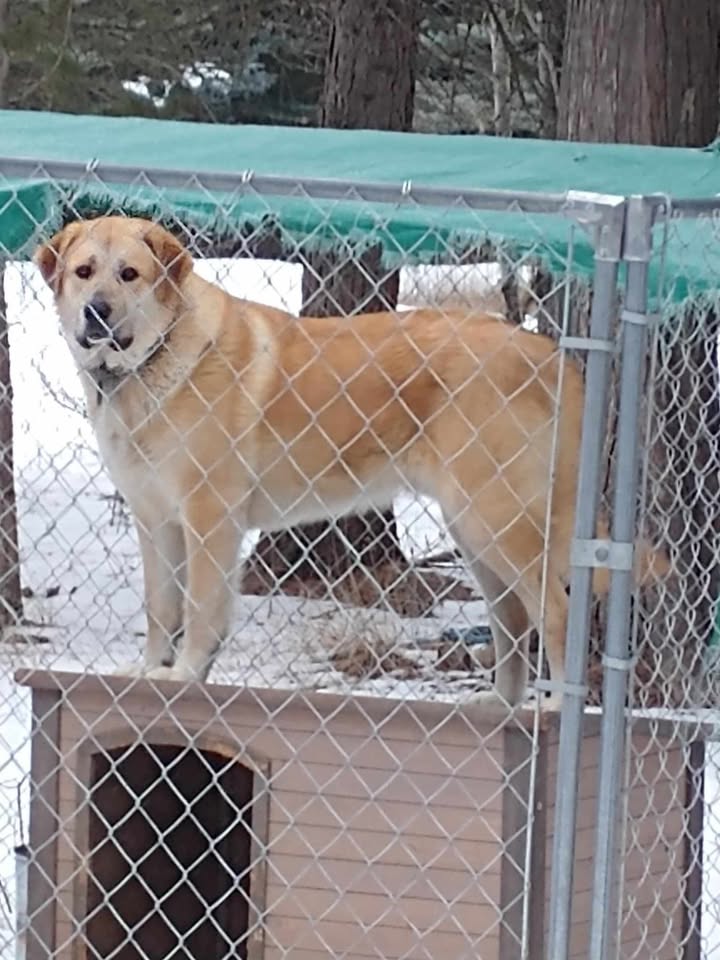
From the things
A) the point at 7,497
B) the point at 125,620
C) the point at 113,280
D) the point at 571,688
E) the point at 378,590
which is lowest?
the point at 125,620

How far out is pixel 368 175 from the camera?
15.9ft

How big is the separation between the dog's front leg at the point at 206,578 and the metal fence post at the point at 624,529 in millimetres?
1849

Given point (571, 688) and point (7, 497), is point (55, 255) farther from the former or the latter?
point (7, 497)

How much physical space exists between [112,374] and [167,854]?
127 centimetres

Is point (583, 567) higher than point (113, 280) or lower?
lower

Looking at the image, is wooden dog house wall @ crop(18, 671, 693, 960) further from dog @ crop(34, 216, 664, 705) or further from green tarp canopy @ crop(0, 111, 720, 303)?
green tarp canopy @ crop(0, 111, 720, 303)

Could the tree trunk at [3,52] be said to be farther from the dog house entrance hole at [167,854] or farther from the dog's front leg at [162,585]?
the dog house entrance hole at [167,854]

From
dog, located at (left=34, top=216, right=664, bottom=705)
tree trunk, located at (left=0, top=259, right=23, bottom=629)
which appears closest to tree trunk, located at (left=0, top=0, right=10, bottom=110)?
tree trunk, located at (left=0, top=259, right=23, bottom=629)

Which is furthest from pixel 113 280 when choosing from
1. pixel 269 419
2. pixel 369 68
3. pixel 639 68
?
pixel 369 68

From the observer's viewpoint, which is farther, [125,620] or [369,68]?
[369,68]

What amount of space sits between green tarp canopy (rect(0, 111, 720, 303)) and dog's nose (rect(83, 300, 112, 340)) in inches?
15.0

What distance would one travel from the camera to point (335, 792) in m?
3.09

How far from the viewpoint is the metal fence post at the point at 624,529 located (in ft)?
7.88

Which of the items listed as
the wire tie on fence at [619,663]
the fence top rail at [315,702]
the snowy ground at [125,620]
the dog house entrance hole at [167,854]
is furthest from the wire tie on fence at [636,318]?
the snowy ground at [125,620]
